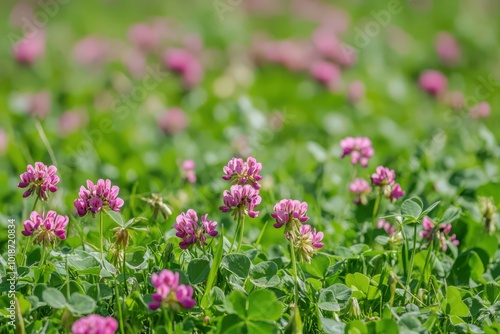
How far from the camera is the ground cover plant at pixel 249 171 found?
1.63m

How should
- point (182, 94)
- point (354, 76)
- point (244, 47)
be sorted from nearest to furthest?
point (182, 94) < point (354, 76) < point (244, 47)

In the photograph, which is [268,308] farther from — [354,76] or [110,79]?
[354,76]

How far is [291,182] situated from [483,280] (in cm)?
98

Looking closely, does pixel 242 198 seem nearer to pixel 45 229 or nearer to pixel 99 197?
pixel 99 197

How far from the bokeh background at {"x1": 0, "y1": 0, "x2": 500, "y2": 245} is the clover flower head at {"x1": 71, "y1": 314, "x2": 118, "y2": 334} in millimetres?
811

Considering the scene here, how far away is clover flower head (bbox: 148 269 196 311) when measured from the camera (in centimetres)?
142

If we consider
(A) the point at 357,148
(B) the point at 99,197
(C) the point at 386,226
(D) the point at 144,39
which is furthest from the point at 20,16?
(B) the point at 99,197

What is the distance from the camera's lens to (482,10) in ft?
22.2

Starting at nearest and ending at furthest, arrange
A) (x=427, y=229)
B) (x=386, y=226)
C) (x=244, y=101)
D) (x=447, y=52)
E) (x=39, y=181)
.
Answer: (x=39, y=181) < (x=427, y=229) < (x=386, y=226) < (x=244, y=101) < (x=447, y=52)

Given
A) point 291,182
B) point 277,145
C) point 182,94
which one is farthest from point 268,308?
point 182,94

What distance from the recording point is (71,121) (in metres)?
3.54

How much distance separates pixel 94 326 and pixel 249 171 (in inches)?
19.3

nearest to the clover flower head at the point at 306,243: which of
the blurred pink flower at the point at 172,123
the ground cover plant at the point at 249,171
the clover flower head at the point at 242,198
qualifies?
the ground cover plant at the point at 249,171

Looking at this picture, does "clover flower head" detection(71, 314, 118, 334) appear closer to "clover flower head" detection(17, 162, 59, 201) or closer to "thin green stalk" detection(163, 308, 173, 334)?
"thin green stalk" detection(163, 308, 173, 334)
